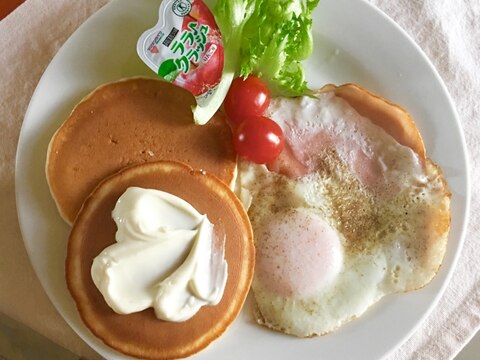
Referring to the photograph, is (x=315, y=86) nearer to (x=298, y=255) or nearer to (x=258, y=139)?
(x=258, y=139)

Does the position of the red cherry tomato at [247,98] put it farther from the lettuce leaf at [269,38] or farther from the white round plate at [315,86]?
the white round plate at [315,86]

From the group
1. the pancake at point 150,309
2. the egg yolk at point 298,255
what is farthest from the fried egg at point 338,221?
the pancake at point 150,309

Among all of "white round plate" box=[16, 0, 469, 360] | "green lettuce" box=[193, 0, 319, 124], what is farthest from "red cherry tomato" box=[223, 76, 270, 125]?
"white round plate" box=[16, 0, 469, 360]

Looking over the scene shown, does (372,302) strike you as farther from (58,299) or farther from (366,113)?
(58,299)

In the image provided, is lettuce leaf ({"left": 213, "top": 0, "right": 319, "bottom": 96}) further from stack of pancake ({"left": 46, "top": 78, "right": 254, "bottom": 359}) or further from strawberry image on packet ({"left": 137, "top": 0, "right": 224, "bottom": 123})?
stack of pancake ({"left": 46, "top": 78, "right": 254, "bottom": 359})

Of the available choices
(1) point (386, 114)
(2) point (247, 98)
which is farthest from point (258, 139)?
(1) point (386, 114)

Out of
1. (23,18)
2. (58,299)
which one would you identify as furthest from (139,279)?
(23,18)

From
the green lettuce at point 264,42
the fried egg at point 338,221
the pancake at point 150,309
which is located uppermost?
the green lettuce at point 264,42
